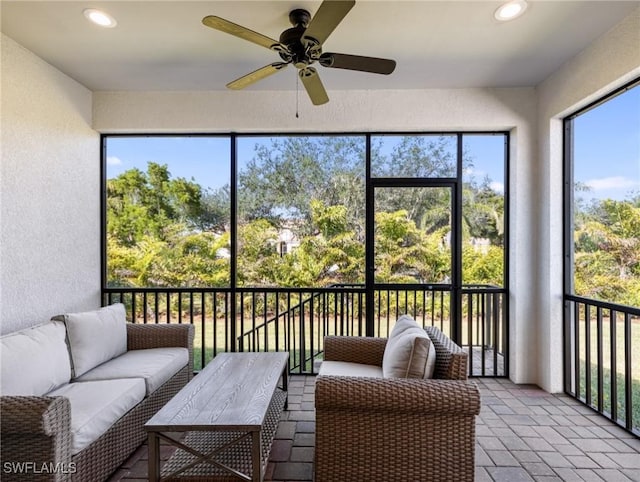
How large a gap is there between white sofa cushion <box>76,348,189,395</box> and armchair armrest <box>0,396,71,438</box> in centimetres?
84

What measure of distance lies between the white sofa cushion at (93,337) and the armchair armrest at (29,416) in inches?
36.7

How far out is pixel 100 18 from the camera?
94.2 inches

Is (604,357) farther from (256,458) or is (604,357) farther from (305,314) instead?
(256,458)

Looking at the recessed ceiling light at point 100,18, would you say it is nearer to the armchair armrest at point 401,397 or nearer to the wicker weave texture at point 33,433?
the wicker weave texture at point 33,433

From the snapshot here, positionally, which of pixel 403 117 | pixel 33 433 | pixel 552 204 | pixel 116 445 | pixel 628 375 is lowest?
pixel 116 445

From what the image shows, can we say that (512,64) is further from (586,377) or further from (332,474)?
(332,474)

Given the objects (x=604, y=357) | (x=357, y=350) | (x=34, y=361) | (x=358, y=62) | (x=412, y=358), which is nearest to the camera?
(x=412, y=358)

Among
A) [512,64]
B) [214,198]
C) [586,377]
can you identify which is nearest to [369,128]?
[512,64]

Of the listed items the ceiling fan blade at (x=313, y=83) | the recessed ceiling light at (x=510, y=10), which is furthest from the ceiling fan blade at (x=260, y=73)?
the recessed ceiling light at (x=510, y=10)

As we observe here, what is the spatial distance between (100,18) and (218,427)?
2.71 meters

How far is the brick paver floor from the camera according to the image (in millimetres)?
2119

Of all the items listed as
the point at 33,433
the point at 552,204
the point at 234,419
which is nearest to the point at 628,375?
the point at 552,204

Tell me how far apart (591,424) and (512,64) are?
2991mm

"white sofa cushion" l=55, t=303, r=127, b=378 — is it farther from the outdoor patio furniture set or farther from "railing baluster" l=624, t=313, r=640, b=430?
"railing baluster" l=624, t=313, r=640, b=430
